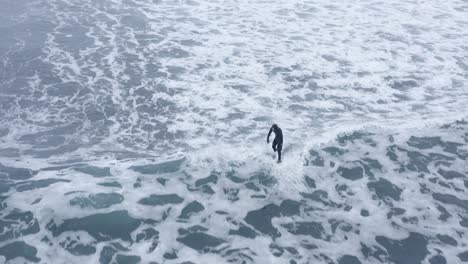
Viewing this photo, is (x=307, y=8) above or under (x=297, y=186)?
above

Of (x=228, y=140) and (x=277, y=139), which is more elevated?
(x=277, y=139)

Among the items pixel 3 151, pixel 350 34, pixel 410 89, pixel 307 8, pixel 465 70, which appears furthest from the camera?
pixel 307 8

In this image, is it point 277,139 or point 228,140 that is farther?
point 228,140

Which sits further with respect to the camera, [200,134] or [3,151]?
[200,134]

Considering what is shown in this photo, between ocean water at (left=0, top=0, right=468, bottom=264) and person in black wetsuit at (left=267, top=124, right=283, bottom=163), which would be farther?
person in black wetsuit at (left=267, top=124, right=283, bottom=163)

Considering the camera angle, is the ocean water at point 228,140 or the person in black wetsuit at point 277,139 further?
the person in black wetsuit at point 277,139

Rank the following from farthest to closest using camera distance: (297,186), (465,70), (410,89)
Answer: (465,70)
(410,89)
(297,186)

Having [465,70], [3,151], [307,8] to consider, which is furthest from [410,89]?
[3,151]

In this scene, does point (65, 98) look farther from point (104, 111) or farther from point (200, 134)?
point (200, 134)
